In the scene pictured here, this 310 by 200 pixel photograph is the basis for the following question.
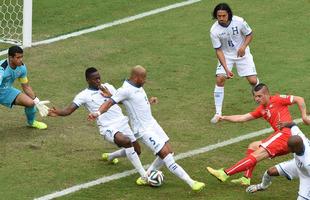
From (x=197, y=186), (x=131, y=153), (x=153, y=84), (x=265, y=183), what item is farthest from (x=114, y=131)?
(x=153, y=84)

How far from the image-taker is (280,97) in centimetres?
1295

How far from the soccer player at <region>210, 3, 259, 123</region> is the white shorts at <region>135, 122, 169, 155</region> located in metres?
2.79

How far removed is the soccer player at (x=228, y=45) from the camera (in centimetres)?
1540

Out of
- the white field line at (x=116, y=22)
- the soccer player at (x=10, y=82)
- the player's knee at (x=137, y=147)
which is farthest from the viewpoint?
the white field line at (x=116, y=22)

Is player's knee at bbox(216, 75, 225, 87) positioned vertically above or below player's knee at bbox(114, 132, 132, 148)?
above

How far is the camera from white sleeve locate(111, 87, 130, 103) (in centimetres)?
1270

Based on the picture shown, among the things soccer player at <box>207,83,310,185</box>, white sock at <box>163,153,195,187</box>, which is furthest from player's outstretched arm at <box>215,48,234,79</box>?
white sock at <box>163,153,195,187</box>

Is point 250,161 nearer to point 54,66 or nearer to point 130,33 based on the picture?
point 54,66

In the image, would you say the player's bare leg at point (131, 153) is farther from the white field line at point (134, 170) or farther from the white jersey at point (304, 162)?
the white jersey at point (304, 162)

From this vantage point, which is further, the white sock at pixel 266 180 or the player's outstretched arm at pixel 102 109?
the player's outstretched arm at pixel 102 109

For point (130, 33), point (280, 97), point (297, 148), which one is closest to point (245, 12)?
point (130, 33)

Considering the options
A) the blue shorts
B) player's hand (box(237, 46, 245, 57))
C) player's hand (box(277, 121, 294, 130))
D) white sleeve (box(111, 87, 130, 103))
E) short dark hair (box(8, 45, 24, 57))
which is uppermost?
short dark hair (box(8, 45, 24, 57))

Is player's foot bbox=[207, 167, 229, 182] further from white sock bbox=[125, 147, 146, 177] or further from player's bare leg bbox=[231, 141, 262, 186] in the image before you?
white sock bbox=[125, 147, 146, 177]

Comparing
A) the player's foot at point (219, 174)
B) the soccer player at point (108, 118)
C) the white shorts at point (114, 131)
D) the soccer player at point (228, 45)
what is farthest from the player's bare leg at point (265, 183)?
the soccer player at point (228, 45)
